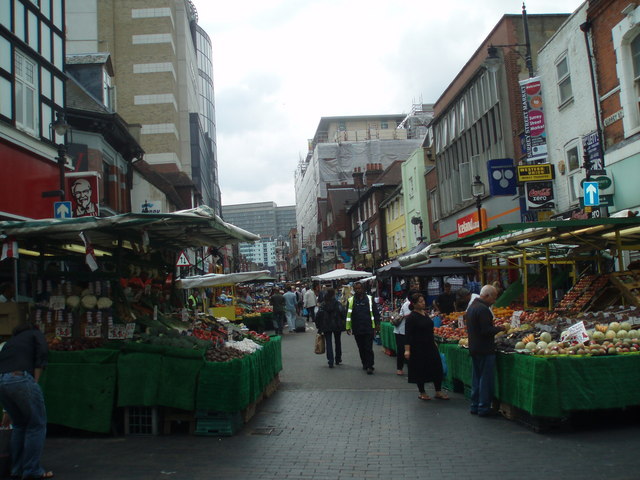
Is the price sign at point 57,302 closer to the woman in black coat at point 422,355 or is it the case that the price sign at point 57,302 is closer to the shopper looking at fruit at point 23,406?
the shopper looking at fruit at point 23,406

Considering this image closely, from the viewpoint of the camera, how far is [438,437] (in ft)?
24.1

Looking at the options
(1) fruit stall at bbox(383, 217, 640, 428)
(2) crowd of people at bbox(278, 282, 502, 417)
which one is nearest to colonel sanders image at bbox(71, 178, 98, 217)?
(2) crowd of people at bbox(278, 282, 502, 417)

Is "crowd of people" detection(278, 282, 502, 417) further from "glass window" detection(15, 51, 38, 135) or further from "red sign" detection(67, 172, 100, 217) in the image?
→ "glass window" detection(15, 51, 38, 135)

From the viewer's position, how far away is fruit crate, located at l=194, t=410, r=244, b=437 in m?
7.72

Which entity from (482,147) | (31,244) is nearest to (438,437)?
(31,244)

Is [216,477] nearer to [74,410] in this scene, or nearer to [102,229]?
[74,410]

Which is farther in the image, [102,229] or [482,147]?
[482,147]

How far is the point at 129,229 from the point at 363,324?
596 cm

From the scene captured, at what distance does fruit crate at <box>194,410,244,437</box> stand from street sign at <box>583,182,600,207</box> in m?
10.6

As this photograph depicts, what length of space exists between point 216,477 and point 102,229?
4041 mm

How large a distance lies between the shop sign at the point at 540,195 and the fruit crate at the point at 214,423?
14.9m

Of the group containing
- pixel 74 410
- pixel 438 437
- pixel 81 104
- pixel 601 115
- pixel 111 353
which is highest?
pixel 81 104

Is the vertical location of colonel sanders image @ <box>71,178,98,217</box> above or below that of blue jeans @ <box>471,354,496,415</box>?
above

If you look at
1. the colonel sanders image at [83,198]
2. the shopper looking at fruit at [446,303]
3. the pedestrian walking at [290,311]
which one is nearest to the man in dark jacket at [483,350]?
the shopper looking at fruit at [446,303]
